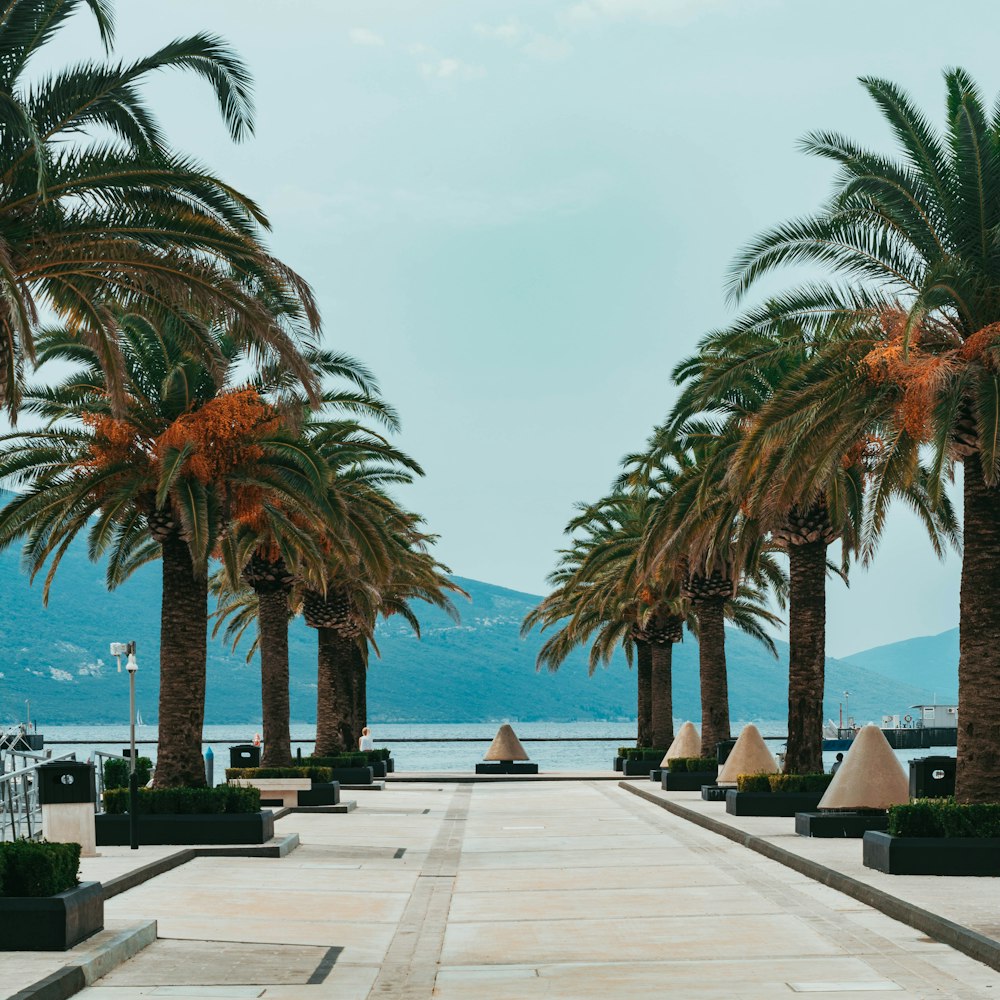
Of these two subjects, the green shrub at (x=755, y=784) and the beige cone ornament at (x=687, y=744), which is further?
the beige cone ornament at (x=687, y=744)

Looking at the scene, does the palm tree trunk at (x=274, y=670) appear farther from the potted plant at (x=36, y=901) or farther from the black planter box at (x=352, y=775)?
the potted plant at (x=36, y=901)

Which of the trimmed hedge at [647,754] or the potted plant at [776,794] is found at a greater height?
the potted plant at [776,794]

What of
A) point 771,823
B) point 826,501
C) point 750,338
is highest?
point 750,338

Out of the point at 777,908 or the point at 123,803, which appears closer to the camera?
the point at 777,908

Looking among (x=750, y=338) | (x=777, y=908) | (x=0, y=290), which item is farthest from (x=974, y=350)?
(x=0, y=290)

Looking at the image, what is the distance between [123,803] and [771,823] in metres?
9.85

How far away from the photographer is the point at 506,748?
54594mm

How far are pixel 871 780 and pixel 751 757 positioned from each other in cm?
830

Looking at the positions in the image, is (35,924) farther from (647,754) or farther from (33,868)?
(647,754)

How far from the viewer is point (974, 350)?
18.3m

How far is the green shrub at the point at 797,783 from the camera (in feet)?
87.3

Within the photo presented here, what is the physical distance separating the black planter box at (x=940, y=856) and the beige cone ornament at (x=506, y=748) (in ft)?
125

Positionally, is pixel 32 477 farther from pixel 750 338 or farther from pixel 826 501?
pixel 826 501

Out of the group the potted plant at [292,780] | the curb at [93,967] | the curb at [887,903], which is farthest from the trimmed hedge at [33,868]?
the potted plant at [292,780]
